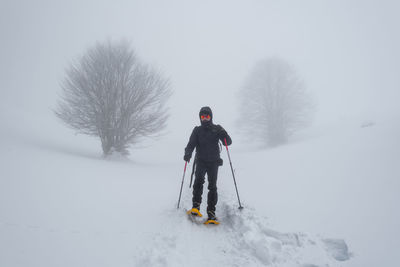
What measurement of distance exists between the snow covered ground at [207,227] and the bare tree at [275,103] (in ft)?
36.0

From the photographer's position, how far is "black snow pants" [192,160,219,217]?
3797 millimetres

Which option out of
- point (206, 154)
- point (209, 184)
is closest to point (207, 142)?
point (206, 154)

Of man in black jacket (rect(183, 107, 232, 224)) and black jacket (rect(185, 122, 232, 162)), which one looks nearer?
man in black jacket (rect(183, 107, 232, 224))

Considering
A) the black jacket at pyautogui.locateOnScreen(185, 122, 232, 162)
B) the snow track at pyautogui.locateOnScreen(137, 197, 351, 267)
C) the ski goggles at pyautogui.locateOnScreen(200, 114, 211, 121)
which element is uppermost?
the ski goggles at pyautogui.locateOnScreen(200, 114, 211, 121)

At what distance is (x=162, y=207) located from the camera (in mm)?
3922

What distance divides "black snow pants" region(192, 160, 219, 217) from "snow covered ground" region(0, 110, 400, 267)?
0.38m

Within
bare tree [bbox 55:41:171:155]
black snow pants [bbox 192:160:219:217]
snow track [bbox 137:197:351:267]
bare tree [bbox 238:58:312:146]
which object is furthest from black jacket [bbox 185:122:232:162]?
bare tree [bbox 238:58:312:146]

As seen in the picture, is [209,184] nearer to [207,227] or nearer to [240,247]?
[207,227]

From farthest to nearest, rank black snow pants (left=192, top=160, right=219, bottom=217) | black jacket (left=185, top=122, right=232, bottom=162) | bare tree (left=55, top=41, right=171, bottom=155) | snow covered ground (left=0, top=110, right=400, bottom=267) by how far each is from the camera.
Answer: bare tree (left=55, top=41, right=171, bottom=155), black jacket (left=185, top=122, right=232, bottom=162), black snow pants (left=192, top=160, right=219, bottom=217), snow covered ground (left=0, top=110, right=400, bottom=267)

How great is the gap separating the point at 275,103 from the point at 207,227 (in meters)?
14.4

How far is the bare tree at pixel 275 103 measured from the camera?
1523cm

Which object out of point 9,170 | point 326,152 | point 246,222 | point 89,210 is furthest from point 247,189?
point 9,170

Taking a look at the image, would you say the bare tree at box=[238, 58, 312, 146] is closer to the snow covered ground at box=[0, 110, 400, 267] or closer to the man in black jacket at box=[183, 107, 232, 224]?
the snow covered ground at box=[0, 110, 400, 267]

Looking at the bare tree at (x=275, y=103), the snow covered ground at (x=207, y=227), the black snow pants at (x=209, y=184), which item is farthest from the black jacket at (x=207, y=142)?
the bare tree at (x=275, y=103)
